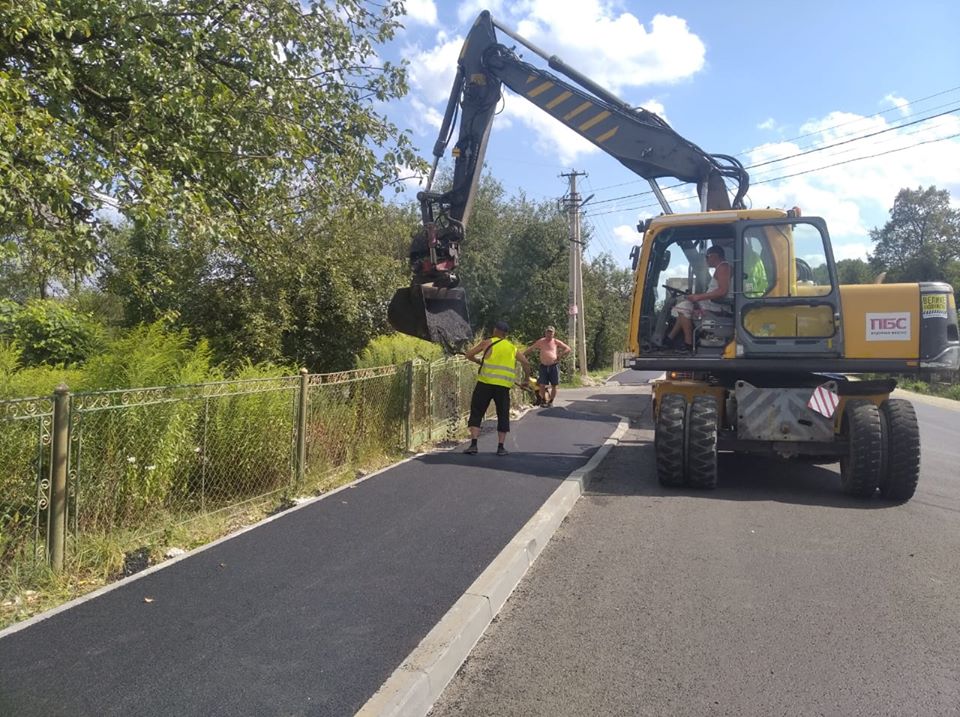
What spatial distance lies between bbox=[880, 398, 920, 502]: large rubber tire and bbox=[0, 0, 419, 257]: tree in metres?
6.07

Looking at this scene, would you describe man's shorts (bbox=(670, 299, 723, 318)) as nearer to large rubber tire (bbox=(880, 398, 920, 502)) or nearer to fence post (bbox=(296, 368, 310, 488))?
large rubber tire (bbox=(880, 398, 920, 502))

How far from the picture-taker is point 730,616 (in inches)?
169

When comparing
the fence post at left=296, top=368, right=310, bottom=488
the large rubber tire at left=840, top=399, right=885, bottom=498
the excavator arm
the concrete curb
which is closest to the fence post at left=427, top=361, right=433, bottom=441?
the excavator arm

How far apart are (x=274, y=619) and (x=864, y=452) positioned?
602 centimetres

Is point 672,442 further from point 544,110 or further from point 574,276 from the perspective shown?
point 574,276

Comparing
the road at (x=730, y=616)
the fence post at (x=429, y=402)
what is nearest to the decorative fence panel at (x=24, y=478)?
the road at (x=730, y=616)

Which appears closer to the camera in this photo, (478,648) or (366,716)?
(366,716)

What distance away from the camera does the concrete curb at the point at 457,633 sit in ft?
10.4

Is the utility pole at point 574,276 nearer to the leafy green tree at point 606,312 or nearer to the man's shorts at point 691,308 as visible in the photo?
the leafy green tree at point 606,312

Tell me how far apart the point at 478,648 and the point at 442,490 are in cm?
327

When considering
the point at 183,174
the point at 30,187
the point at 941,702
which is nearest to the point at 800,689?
the point at 941,702

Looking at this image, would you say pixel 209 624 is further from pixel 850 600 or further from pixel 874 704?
pixel 850 600

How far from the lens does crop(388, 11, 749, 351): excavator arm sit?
31.0ft

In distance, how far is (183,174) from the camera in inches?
246
